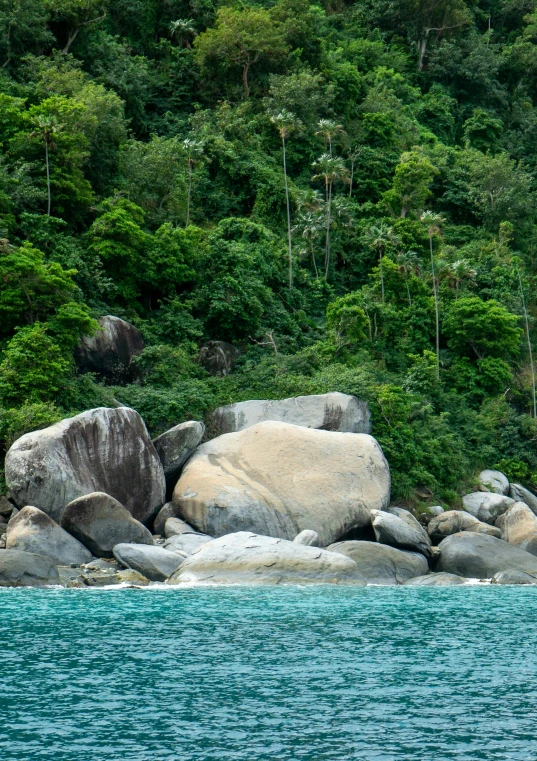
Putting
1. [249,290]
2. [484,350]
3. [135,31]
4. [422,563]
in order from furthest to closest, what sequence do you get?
[135,31] < [484,350] < [249,290] < [422,563]

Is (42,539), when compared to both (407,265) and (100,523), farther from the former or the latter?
(407,265)

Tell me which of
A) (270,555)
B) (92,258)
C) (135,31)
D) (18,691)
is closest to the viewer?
(18,691)

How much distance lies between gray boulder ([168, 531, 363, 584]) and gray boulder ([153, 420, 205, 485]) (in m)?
5.90

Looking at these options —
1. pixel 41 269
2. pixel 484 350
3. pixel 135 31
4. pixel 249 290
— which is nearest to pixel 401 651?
pixel 41 269

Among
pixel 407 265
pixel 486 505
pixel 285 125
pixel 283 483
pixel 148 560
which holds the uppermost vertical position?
pixel 285 125

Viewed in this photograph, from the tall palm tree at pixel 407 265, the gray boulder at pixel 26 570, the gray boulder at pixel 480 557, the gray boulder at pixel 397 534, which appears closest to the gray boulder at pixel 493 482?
the gray boulder at pixel 480 557

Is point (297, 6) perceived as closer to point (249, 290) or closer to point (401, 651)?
point (249, 290)

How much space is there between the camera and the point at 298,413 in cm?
3738

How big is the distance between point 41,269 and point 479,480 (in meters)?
21.6

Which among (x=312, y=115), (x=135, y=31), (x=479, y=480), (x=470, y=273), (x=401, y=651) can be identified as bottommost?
(x=479, y=480)

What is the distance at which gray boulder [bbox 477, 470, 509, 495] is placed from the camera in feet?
139

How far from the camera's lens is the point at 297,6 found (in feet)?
223

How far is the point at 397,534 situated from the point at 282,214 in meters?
28.7

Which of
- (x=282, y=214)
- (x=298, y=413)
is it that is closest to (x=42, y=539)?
(x=298, y=413)
